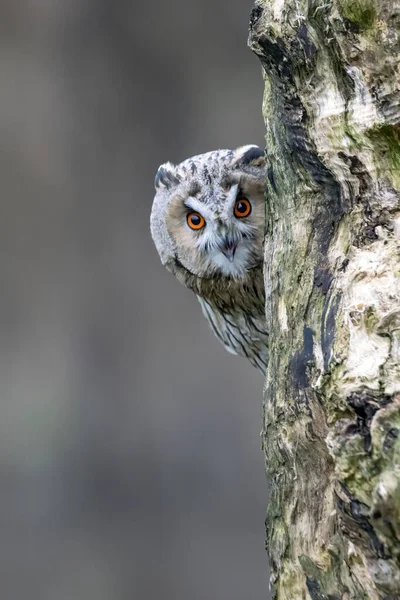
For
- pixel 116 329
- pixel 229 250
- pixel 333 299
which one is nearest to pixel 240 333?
pixel 229 250

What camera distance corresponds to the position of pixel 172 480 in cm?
545

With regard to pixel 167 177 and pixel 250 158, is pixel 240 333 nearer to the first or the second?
pixel 167 177

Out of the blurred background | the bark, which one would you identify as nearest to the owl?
the bark

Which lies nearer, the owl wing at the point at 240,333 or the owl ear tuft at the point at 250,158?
the owl ear tuft at the point at 250,158

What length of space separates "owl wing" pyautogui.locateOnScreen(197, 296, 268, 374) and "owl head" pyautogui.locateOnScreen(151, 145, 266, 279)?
0.89ft

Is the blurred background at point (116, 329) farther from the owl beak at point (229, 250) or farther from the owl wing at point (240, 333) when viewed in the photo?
the owl beak at point (229, 250)

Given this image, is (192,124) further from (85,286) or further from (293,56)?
(293,56)

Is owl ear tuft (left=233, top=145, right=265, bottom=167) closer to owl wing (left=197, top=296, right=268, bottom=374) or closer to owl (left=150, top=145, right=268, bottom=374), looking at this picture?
owl (left=150, top=145, right=268, bottom=374)

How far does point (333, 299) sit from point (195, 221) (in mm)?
1232

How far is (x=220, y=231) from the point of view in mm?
2471

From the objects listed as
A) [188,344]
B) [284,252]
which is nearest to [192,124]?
[188,344]

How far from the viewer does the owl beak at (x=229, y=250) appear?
8.11ft

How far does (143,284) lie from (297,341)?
416 cm

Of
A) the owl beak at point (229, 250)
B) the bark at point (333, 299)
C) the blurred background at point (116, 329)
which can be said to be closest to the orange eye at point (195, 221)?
the owl beak at point (229, 250)
